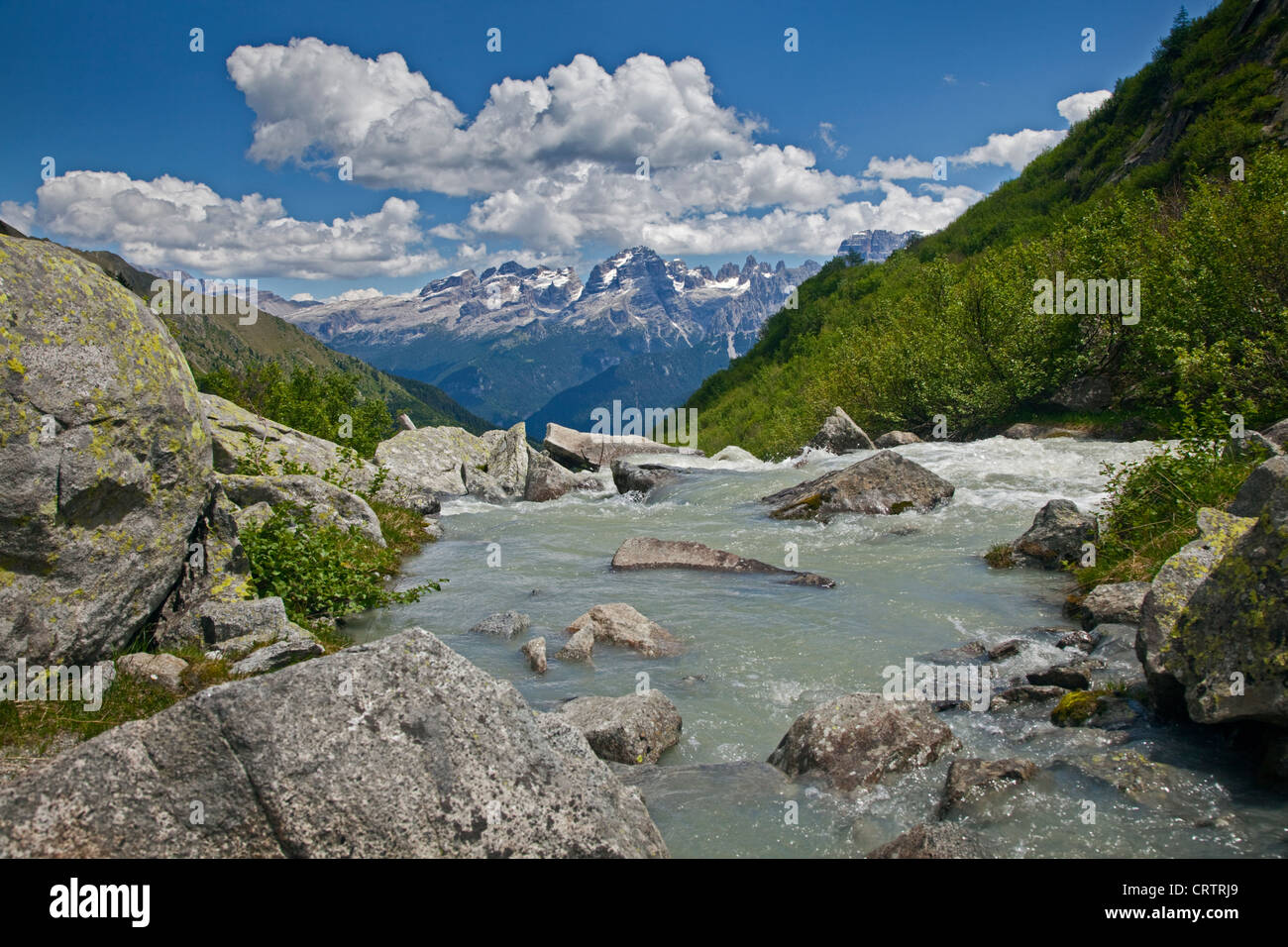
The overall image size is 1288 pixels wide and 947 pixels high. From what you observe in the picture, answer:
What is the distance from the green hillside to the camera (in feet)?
Result: 80.8

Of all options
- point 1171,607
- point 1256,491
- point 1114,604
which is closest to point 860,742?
point 1171,607

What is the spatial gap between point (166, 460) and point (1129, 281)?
1314 inches

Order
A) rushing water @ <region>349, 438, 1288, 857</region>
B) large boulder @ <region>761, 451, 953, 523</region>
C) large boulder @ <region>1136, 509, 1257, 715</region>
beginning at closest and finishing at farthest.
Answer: rushing water @ <region>349, 438, 1288, 857</region>
large boulder @ <region>1136, 509, 1257, 715</region>
large boulder @ <region>761, 451, 953, 523</region>

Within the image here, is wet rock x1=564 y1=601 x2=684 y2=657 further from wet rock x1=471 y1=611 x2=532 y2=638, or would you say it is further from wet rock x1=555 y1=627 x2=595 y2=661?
wet rock x1=471 y1=611 x2=532 y2=638

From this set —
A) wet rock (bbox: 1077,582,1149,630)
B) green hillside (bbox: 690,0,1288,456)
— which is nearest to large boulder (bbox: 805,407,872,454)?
green hillside (bbox: 690,0,1288,456)

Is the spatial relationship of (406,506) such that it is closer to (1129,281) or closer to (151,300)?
(151,300)

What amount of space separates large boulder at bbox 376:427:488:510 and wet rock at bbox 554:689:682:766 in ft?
62.6

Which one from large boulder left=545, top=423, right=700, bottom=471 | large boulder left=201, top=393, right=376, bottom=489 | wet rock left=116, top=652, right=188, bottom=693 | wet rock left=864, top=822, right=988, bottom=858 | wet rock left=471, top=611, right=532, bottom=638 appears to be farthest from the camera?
large boulder left=545, top=423, right=700, bottom=471

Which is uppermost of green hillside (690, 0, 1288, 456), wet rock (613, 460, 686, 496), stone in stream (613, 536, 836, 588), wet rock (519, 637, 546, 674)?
green hillside (690, 0, 1288, 456)

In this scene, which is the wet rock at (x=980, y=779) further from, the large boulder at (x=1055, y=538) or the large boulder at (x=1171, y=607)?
the large boulder at (x=1055, y=538)

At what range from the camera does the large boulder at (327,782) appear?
388 centimetres

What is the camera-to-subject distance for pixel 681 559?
1798cm

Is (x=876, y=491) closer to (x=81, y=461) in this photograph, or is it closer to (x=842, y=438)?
(x=842, y=438)

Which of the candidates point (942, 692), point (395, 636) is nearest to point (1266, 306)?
point (942, 692)
